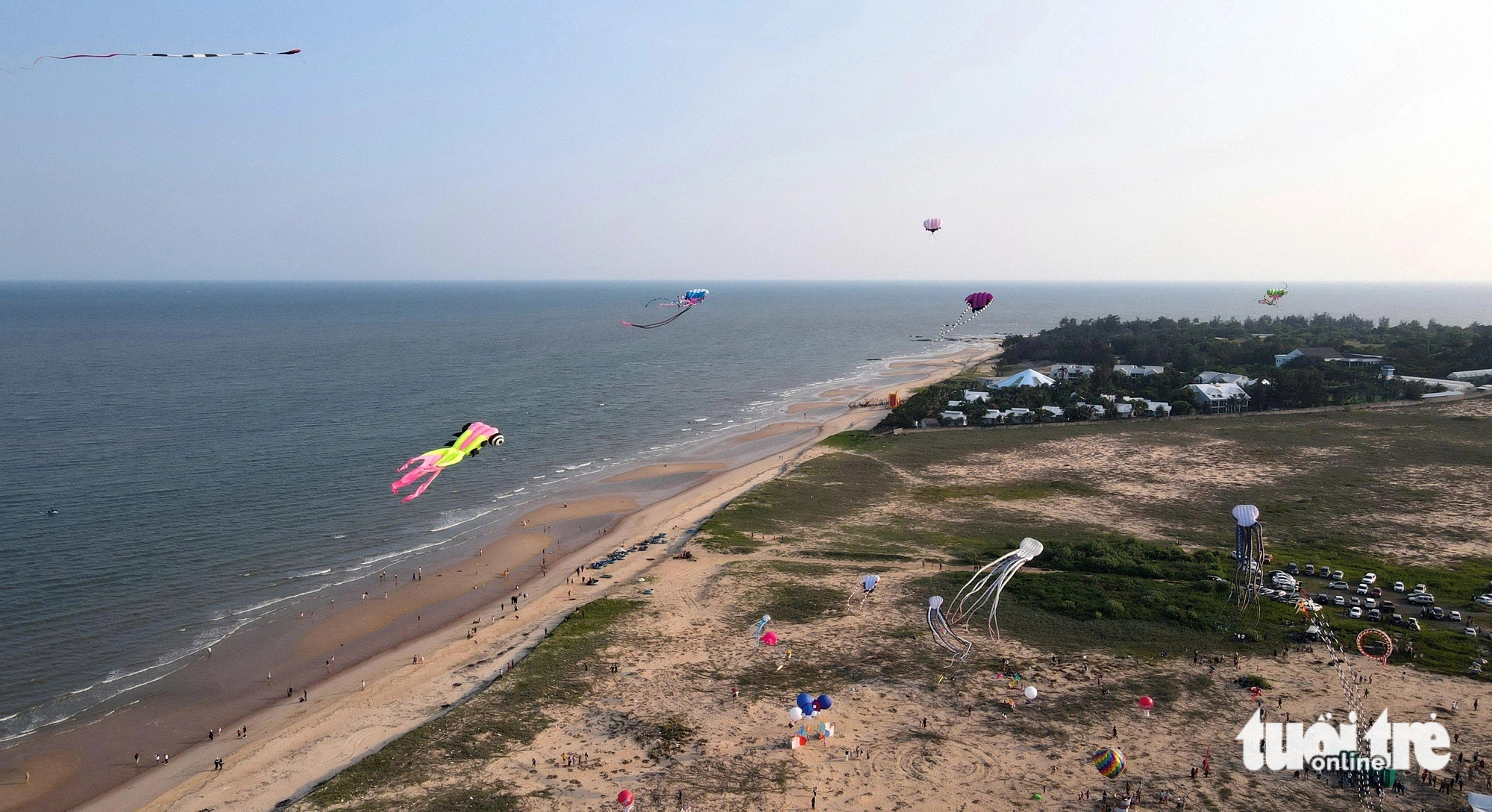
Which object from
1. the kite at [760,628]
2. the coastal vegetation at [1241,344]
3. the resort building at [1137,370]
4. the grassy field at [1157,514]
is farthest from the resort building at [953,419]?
the kite at [760,628]

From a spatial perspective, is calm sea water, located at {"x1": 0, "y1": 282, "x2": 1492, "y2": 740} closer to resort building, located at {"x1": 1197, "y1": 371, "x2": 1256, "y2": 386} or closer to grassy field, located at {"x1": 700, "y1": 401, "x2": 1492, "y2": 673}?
grassy field, located at {"x1": 700, "y1": 401, "x2": 1492, "y2": 673}

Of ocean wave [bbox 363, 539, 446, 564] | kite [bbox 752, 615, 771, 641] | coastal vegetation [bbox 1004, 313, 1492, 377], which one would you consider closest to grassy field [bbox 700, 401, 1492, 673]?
kite [bbox 752, 615, 771, 641]

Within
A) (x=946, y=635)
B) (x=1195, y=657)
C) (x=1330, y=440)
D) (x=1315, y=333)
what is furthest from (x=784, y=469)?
(x=1315, y=333)

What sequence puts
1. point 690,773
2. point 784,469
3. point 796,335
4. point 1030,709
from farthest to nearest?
point 796,335
point 784,469
point 1030,709
point 690,773

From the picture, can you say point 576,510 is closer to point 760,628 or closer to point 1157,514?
point 760,628

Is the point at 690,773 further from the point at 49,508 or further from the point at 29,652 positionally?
the point at 49,508
